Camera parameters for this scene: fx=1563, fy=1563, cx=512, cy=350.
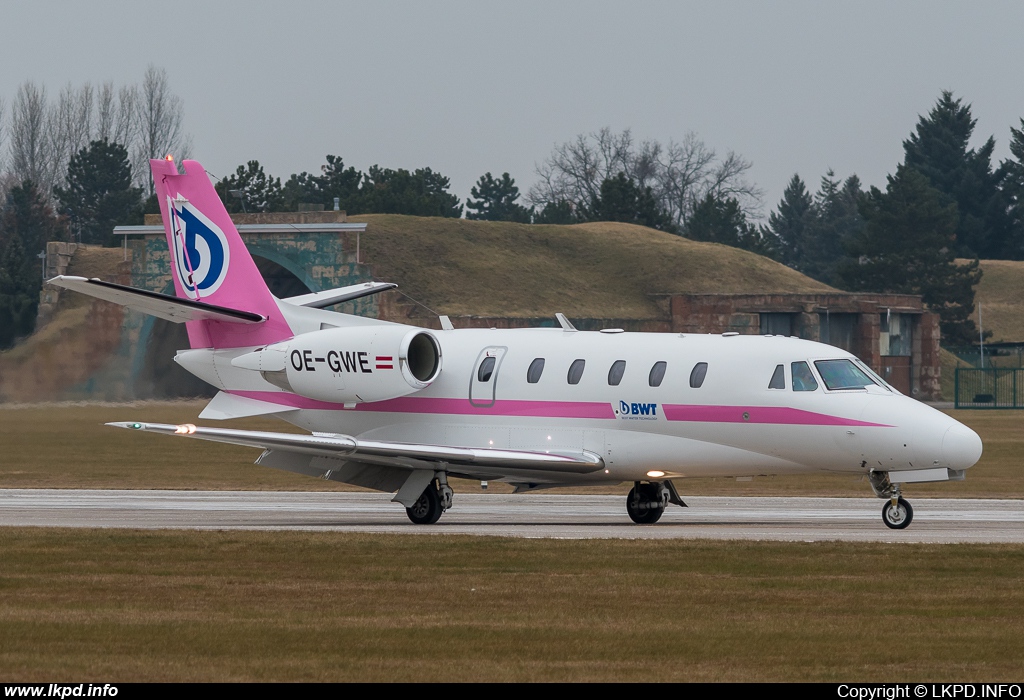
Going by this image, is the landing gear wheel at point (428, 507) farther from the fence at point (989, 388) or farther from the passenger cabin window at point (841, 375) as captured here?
the fence at point (989, 388)

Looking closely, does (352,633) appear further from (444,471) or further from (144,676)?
→ (444,471)

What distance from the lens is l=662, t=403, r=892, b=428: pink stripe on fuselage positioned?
75.4ft

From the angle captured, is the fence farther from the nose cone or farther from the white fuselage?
the nose cone

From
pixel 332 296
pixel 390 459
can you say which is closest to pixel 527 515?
pixel 390 459

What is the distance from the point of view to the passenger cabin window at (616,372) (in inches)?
961

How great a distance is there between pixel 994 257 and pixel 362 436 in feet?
407

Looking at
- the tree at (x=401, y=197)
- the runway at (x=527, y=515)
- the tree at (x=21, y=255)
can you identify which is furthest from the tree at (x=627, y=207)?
the runway at (x=527, y=515)

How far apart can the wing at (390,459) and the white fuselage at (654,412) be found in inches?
9.7

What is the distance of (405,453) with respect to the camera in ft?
78.7

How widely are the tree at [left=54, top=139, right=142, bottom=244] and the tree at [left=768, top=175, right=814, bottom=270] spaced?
8212 cm

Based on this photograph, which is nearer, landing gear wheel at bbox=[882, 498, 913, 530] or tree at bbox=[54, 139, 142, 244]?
A: landing gear wheel at bbox=[882, 498, 913, 530]

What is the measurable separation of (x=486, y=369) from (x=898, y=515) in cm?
693

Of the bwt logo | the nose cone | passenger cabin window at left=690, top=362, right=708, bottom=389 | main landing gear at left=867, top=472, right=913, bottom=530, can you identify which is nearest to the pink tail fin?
the bwt logo

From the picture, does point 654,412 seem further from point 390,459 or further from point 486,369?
point 390,459
